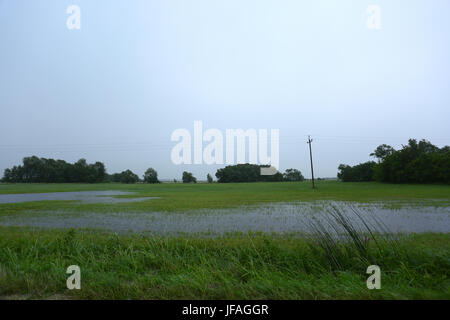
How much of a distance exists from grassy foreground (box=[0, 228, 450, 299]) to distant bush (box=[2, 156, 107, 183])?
125m

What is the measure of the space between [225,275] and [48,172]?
443 ft

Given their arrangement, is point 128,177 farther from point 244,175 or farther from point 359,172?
point 359,172

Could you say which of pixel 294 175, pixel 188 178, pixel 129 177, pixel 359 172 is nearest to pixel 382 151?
pixel 359 172

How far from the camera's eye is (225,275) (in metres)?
4.27

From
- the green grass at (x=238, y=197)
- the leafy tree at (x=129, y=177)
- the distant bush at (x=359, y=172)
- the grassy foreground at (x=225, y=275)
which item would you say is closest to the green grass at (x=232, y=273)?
the grassy foreground at (x=225, y=275)

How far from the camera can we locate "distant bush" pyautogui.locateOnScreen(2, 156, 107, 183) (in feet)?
359

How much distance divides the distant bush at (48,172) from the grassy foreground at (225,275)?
125149mm

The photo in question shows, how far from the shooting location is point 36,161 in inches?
4341

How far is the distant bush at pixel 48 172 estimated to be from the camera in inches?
4309

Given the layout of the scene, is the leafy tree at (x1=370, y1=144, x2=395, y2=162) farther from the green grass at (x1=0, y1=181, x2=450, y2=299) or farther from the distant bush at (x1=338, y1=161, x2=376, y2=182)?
the green grass at (x1=0, y1=181, x2=450, y2=299)

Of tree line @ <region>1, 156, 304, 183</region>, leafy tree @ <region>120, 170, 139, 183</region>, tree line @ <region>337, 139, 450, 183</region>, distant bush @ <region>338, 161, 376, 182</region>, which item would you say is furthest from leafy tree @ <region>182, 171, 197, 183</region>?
tree line @ <region>337, 139, 450, 183</region>

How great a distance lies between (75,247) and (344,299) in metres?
6.31
